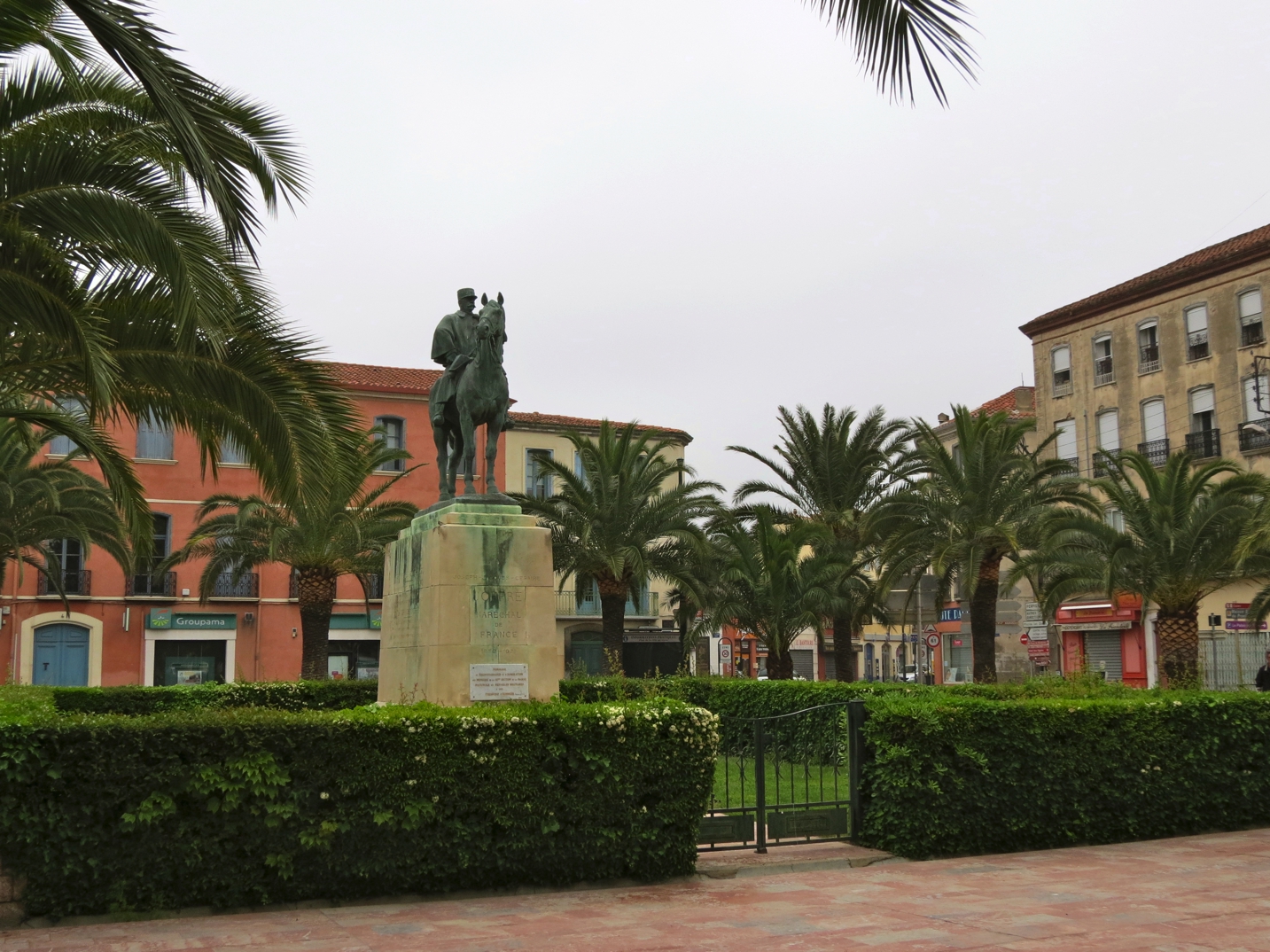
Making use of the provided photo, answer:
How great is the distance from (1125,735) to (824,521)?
20.9 m

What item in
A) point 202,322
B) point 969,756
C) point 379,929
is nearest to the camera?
point 379,929

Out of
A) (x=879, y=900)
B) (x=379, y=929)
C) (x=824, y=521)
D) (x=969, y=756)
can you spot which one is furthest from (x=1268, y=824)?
(x=824, y=521)

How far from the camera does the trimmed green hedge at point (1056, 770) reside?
10320mm

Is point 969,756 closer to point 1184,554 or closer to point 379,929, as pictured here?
point 379,929

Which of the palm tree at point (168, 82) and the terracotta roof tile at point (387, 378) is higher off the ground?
the terracotta roof tile at point (387, 378)

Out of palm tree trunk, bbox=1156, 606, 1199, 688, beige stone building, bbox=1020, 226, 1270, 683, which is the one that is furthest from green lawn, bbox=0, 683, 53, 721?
beige stone building, bbox=1020, 226, 1270, 683

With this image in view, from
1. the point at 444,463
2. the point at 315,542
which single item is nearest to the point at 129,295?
the point at 444,463

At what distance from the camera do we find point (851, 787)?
10.8 m

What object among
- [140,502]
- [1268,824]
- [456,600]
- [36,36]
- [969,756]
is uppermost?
[36,36]

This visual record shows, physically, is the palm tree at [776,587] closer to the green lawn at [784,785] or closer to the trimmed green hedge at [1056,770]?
the green lawn at [784,785]

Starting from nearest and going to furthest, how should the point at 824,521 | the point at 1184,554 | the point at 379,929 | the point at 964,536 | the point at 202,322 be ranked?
the point at 379,929 → the point at 202,322 → the point at 1184,554 → the point at 964,536 → the point at 824,521

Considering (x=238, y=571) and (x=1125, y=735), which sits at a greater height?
(x=238, y=571)

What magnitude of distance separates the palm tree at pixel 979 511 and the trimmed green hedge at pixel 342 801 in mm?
16381

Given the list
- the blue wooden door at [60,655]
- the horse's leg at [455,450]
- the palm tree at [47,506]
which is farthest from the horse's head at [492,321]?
the blue wooden door at [60,655]
